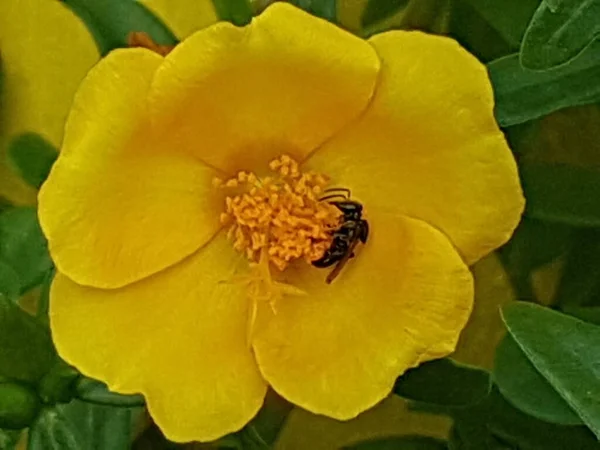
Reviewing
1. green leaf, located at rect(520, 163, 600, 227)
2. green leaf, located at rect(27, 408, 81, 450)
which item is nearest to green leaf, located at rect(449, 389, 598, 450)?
green leaf, located at rect(520, 163, 600, 227)

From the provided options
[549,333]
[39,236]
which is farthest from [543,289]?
[39,236]

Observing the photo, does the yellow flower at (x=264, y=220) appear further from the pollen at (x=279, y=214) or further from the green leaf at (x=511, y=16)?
the green leaf at (x=511, y=16)

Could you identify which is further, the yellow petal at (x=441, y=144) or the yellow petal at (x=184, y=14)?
the yellow petal at (x=184, y=14)

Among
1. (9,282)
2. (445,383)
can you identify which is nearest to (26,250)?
(9,282)


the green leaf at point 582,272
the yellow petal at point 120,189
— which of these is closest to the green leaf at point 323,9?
the yellow petal at point 120,189

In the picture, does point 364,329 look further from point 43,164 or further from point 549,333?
point 43,164

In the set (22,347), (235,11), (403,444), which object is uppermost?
(235,11)

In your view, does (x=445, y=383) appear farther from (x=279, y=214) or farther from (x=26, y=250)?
(x=26, y=250)
